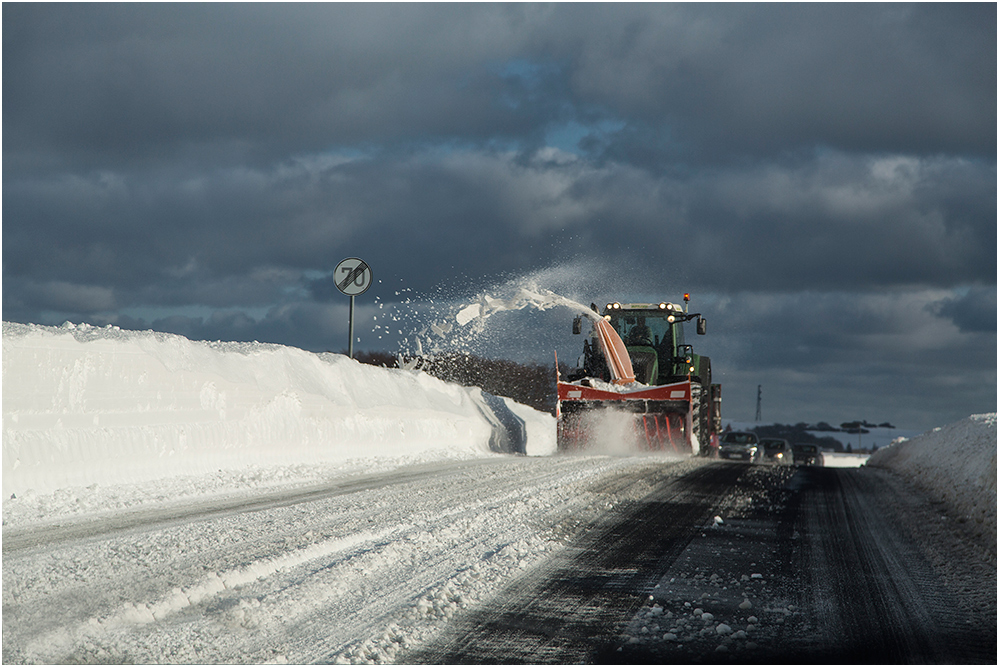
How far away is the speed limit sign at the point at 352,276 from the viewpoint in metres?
16.1

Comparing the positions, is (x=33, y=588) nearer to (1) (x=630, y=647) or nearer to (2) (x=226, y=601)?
(2) (x=226, y=601)

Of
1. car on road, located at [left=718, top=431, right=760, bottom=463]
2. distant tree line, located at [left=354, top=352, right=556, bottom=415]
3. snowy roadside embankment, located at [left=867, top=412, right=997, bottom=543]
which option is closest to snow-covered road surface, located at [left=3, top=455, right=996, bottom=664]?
snowy roadside embankment, located at [left=867, top=412, right=997, bottom=543]

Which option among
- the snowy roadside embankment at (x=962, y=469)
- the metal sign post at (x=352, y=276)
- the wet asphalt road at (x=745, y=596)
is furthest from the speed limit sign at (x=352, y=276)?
the snowy roadside embankment at (x=962, y=469)

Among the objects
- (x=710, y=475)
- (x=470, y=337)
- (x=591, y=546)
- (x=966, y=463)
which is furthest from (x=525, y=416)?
(x=591, y=546)

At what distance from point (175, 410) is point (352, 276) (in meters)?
5.90

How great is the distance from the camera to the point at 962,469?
10.6 metres

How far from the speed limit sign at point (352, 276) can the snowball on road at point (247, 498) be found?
1.89 metres

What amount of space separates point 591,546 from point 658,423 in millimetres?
12967

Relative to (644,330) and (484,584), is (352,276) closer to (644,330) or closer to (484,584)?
(644,330)

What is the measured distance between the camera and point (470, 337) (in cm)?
A: 2109

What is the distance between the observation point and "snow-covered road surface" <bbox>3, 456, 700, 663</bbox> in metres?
3.83

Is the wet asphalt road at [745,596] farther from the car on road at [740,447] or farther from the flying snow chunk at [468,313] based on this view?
the car on road at [740,447]

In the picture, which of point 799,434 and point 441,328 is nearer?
point 441,328

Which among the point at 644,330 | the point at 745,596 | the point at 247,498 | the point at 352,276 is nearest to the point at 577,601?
the point at 745,596
